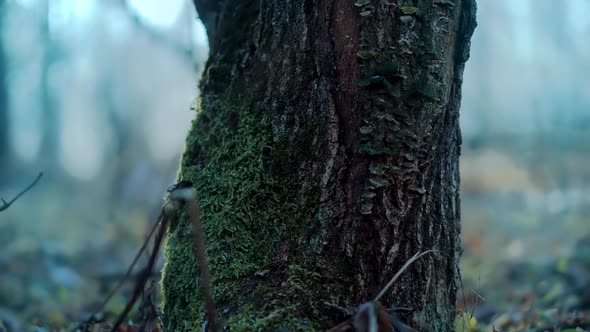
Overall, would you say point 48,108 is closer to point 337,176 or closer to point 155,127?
point 155,127

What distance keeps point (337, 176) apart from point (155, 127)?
419 inches

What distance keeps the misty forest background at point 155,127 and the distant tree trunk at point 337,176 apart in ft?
22.4

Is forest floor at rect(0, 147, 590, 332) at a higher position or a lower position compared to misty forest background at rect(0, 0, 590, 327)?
lower

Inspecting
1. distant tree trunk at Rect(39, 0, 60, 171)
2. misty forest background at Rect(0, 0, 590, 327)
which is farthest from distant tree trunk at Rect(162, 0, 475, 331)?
distant tree trunk at Rect(39, 0, 60, 171)

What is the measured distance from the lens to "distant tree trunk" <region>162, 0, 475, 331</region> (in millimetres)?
1848

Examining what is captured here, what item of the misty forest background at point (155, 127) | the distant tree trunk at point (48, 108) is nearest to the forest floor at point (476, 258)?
the misty forest background at point (155, 127)

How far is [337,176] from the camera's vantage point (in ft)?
6.22

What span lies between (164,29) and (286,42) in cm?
841

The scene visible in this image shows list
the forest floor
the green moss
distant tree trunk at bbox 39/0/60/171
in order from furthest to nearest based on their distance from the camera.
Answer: distant tree trunk at bbox 39/0/60/171, the forest floor, the green moss

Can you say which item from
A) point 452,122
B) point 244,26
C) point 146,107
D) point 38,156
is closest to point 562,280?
point 452,122

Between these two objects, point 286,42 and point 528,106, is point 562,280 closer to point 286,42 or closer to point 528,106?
point 286,42

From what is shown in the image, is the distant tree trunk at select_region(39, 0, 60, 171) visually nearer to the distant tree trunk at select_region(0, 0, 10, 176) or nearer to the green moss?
the distant tree trunk at select_region(0, 0, 10, 176)

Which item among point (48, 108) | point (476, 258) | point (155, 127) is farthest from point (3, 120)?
point (476, 258)

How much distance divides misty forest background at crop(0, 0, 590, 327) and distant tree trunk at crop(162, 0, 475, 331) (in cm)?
682
